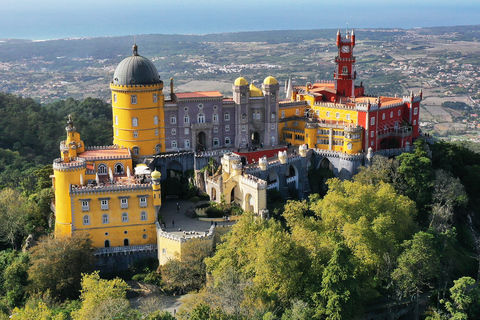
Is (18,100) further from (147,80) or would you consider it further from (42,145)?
(147,80)

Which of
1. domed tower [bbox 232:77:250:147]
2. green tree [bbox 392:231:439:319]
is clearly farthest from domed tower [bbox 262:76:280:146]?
green tree [bbox 392:231:439:319]

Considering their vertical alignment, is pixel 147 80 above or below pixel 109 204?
above

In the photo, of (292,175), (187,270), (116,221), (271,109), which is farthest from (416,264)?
(271,109)

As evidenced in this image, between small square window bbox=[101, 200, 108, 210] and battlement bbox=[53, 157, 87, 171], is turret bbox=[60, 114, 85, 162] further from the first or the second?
small square window bbox=[101, 200, 108, 210]

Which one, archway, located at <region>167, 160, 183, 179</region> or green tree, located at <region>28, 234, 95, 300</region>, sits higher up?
archway, located at <region>167, 160, 183, 179</region>

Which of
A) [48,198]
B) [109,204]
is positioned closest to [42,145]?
[48,198]
